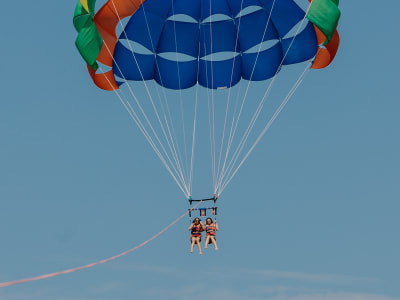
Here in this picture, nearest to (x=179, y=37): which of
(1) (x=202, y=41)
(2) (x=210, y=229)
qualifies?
(1) (x=202, y=41)

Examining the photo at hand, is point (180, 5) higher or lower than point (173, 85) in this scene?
higher

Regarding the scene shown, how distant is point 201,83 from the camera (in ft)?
62.4

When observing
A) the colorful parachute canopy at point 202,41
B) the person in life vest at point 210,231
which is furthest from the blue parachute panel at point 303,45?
the person in life vest at point 210,231

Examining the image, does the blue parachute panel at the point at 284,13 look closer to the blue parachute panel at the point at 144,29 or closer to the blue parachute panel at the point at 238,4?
the blue parachute panel at the point at 238,4

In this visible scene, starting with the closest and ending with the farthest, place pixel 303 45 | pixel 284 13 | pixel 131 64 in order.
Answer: pixel 284 13
pixel 303 45
pixel 131 64

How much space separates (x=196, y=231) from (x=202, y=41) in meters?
5.96

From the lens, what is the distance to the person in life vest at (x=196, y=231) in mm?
15167

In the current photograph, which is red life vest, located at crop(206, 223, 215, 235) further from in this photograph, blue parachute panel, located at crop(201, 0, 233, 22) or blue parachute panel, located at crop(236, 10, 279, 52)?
blue parachute panel, located at crop(201, 0, 233, 22)

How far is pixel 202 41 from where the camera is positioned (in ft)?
61.4

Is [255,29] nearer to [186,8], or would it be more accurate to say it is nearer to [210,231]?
[186,8]

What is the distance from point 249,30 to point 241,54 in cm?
74

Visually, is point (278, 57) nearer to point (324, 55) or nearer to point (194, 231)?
point (324, 55)

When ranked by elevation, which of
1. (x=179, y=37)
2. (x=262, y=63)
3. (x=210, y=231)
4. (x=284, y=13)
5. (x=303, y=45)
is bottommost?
(x=210, y=231)

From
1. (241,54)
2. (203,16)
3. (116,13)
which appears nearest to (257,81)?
(241,54)
